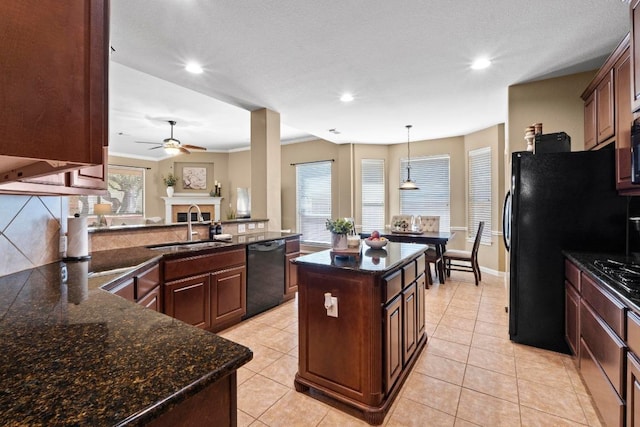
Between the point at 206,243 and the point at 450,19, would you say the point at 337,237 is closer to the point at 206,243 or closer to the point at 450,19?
the point at 206,243

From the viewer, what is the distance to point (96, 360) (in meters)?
0.74

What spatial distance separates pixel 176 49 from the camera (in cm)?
261

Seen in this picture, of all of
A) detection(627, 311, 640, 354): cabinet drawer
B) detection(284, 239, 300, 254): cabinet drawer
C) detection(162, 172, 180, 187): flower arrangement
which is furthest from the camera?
detection(162, 172, 180, 187): flower arrangement

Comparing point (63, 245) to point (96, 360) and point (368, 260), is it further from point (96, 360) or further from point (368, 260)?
point (368, 260)

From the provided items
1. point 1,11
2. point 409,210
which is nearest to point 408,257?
point 1,11

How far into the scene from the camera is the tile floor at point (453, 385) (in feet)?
5.89

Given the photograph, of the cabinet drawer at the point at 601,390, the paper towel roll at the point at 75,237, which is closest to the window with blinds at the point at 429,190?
the cabinet drawer at the point at 601,390

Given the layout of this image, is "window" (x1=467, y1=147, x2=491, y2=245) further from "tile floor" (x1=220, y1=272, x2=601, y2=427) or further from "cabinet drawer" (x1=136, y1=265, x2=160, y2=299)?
"cabinet drawer" (x1=136, y1=265, x2=160, y2=299)

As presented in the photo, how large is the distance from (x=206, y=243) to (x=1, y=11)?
292 cm

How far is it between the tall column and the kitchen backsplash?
2391mm

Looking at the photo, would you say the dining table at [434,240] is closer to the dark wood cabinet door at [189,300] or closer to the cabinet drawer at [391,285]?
the cabinet drawer at [391,285]

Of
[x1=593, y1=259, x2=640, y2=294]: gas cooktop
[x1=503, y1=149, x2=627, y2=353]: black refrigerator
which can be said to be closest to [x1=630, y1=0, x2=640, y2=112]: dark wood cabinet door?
[x1=503, y1=149, x2=627, y2=353]: black refrigerator

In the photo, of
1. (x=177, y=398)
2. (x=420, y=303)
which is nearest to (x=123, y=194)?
(x=420, y=303)

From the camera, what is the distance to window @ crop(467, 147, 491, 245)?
5.34 meters
